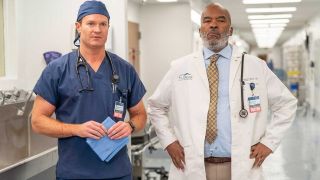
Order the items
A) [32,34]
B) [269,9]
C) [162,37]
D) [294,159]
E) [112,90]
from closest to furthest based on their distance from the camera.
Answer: [112,90] < [32,34] < [294,159] < [162,37] < [269,9]

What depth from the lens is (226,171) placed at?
221 centimetres

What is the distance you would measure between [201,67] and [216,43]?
0.15m

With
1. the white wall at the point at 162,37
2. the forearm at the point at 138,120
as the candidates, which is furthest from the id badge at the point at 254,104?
the white wall at the point at 162,37

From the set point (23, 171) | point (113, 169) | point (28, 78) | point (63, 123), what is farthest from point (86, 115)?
point (28, 78)

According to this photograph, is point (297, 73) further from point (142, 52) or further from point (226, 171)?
point (226, 171)

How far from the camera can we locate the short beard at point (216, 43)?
7.46 ft

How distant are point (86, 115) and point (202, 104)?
633 mm

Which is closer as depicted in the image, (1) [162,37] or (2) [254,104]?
(2) [254,104]

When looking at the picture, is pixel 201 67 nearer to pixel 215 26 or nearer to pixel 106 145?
pixel 215 26

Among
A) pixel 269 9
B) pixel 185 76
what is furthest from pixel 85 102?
pixel 269 9

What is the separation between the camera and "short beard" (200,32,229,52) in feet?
7.46

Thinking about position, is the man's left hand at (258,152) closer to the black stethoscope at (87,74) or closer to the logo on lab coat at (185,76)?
the logo on lab coat at (185,76)

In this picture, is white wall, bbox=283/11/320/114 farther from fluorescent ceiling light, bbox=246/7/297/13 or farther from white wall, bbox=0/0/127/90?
white wall, bbox=0/0/127/90

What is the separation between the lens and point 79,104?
1880 millimetres
